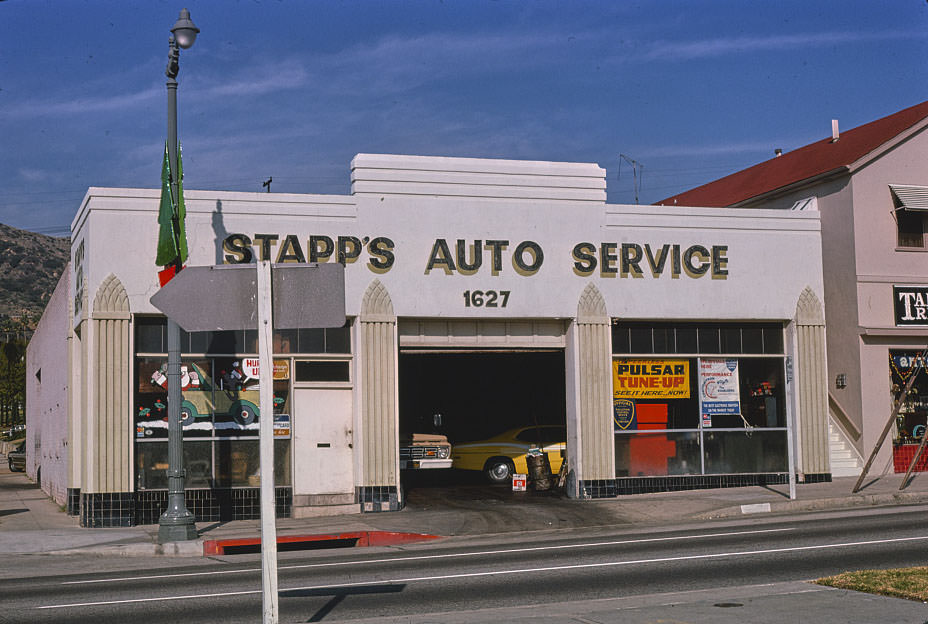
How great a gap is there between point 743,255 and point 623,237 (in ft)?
9.38

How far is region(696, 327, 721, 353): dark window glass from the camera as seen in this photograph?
2311 cm

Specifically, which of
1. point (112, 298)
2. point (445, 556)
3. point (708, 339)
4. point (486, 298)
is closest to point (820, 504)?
point (708, 339)

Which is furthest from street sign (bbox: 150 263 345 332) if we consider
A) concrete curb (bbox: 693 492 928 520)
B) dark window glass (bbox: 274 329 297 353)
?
concrete curb (bbox: 693 492 928 520)

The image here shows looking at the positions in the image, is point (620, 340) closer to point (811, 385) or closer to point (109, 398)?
point (811, 385)

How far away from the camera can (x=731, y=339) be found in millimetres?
23344

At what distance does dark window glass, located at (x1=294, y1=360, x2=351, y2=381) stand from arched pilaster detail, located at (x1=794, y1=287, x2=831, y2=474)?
1003cm

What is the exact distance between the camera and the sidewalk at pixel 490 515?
17688mm

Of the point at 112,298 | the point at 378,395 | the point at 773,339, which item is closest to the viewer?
the point at 112,298

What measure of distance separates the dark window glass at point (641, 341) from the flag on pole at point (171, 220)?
31.9 ft

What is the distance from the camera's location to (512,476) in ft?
82.3

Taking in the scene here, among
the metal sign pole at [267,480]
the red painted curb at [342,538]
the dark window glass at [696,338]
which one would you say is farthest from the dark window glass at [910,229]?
the metal sign pole at [267,480]

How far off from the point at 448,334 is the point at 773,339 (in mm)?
7480

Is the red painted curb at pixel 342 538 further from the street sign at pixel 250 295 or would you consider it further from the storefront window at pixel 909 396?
the storefront window at pixel 909 396

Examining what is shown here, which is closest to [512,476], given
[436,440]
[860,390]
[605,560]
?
[436,440]
